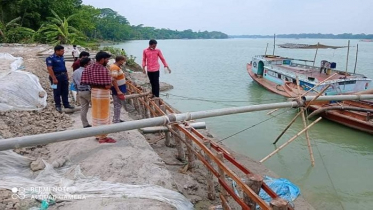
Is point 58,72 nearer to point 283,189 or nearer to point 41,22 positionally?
point 283,189

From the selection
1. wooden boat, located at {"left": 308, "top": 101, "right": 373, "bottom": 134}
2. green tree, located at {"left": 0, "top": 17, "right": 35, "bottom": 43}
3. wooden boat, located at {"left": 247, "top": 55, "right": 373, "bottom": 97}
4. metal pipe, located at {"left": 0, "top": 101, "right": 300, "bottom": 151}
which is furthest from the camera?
green tree, located at {"left": 0, "top": 17, "right": 35, "bottom": 43}

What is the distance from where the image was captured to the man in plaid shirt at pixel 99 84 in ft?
15.3

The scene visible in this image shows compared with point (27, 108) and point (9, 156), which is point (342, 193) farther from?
point (27, 108)

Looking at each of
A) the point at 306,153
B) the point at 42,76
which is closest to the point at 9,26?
the point at 42,76

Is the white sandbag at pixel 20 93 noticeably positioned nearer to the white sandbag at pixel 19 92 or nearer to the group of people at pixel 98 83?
the white sandbag at pixel 19 92

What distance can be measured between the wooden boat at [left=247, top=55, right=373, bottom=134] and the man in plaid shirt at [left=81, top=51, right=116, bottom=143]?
13.9ft

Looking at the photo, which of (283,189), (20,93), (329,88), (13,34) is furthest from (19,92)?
(13,34)

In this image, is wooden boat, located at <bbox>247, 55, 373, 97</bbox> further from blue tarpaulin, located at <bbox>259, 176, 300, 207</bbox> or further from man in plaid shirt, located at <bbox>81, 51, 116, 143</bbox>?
man in plaid shirt, located at <bbox>81, 51, 116, 143</bbox>

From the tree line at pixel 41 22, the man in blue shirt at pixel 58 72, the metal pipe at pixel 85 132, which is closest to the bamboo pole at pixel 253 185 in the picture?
the metal pipe at pixel 85 132

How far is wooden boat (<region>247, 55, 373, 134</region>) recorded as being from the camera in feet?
35.4

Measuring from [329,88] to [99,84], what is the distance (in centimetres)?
1245

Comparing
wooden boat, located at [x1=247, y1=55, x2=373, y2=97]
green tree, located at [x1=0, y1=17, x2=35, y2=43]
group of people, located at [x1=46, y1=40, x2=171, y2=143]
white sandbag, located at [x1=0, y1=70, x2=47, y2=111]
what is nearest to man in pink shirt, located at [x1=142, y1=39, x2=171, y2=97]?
group of people, located at [x1=46, y1=40, x2=171, y2=143]

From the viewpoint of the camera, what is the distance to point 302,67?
2191 centimetres

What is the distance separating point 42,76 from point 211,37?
189641 millimetres
